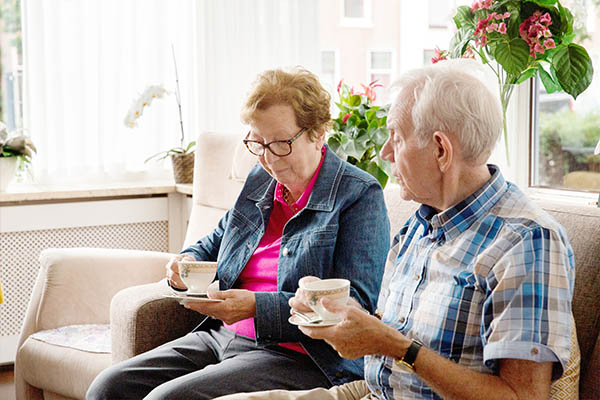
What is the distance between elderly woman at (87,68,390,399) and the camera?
1745 millimetres

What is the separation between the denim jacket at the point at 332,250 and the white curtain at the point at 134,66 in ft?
6.15

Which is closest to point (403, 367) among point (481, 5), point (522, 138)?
point (481, 5)

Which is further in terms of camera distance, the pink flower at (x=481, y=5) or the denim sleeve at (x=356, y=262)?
the pink flower at (x=481, y=5)

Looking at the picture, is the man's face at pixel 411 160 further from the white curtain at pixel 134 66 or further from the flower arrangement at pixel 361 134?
the white curtain at pixel 134 66

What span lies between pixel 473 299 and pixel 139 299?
110cm

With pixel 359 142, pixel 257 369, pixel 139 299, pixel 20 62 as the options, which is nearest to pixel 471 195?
pixel 257 369

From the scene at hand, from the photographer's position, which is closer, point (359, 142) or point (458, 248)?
point (458, 248)

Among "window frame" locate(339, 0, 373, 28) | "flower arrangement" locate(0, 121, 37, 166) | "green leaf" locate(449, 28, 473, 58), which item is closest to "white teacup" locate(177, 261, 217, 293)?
"green leaf" locate(449, 28, 473, 58)

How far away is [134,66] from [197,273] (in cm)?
208

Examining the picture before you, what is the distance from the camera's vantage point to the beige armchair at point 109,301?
2.12 m

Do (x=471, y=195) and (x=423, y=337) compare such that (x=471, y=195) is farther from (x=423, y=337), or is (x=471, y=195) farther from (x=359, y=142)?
(x=359, y=142)

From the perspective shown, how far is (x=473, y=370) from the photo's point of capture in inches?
50.2

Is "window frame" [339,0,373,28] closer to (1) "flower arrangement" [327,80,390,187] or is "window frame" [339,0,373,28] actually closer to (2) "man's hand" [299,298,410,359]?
(1) "flower arrangement" [327,80,390,187]

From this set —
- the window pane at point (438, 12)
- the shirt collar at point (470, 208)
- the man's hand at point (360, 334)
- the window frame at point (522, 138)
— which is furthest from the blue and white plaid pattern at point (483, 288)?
the window pane at point (438, 12)
